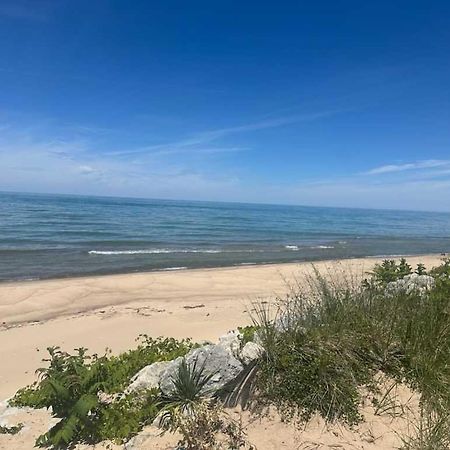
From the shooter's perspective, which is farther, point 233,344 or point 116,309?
point 116,309

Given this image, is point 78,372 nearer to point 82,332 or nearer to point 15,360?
point 15,360

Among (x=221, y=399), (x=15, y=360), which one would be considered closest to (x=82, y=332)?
(x=15, y=360)

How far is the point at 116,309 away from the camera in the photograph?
1038 centimetres

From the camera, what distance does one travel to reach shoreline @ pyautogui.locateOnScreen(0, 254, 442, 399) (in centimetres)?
744

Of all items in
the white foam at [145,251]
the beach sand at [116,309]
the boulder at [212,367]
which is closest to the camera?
the boulder at [212,367]

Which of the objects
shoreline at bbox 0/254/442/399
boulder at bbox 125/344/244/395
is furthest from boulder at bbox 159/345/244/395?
shoreline at bbox 0/254/442/399

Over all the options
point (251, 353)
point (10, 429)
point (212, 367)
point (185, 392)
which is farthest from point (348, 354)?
point (10, 429)

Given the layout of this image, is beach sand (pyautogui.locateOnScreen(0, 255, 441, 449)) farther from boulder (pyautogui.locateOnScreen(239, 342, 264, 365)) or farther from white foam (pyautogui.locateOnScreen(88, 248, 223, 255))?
white foam (pyautogui.locateOnScreen(88, 248, 223, 255))

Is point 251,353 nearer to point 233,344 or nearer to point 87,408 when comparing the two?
point 233,344

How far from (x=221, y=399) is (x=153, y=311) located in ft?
20.5

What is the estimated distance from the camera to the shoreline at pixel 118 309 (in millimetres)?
7438

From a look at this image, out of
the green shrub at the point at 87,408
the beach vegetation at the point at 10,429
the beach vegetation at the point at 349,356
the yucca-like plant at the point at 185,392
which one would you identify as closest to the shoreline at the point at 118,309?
the beach vegetation at the point at 10,429

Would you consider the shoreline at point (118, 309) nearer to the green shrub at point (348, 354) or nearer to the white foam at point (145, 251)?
the green shrub at point (348, 354)

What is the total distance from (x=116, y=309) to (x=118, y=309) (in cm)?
6
